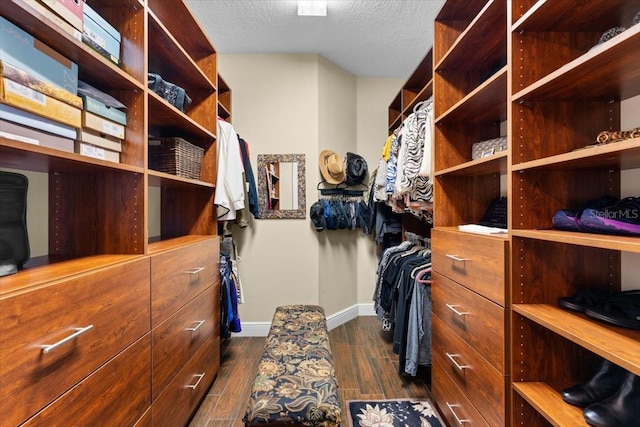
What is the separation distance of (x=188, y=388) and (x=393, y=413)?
1190 millimetres

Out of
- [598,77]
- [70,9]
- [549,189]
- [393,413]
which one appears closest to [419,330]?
[393,413]

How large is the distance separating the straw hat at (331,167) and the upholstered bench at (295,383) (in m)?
1.42

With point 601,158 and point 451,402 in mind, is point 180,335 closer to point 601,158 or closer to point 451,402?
point 451,402

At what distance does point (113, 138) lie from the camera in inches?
43.9

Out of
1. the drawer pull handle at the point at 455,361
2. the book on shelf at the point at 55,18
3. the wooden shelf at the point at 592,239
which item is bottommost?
the drawer pull handle at the point at 455,361

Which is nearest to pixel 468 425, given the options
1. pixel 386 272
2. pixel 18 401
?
pixel 386 272

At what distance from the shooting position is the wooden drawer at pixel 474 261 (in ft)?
3.49

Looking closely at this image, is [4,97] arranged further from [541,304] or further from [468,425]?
[468,425]

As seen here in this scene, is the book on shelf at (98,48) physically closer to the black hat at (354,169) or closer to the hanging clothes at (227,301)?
the hanging clothes at (227,301)

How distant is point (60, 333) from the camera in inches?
28.9

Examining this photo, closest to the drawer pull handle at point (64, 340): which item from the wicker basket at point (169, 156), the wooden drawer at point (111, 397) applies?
the wooden drawer at point (111, 397)

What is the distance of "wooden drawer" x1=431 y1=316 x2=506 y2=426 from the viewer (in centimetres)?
107

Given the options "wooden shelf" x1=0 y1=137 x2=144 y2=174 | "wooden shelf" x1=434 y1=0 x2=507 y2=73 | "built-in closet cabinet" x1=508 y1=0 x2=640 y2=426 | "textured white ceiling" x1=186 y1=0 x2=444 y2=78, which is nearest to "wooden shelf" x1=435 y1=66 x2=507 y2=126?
"built-in closet cabinet" x1=508 y1=0 x2=640 y2=426

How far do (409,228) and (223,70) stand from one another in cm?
240
